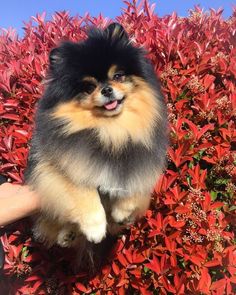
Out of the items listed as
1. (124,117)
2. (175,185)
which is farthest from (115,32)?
(175,185)

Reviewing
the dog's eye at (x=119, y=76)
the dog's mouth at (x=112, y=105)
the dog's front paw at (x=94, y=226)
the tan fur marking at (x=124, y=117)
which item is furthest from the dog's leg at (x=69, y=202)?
the dog's eye at (x=119, y=76)

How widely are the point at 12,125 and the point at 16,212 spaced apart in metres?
0.75

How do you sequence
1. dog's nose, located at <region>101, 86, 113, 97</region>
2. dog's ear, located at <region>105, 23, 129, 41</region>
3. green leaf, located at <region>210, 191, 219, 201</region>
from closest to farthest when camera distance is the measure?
dog's nose, located at <region>101, 86, 113, 97</region> < dog's ear, located at <region>105, 23, 129, 41</region> < green leaf, located at <region>210, 191, 219, 201</region>

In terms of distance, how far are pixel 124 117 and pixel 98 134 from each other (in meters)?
0.19

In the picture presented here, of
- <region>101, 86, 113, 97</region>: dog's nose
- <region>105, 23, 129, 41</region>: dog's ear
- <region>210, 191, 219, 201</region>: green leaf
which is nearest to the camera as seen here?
<region>101, 86, 113, 97</region>: dog's nose

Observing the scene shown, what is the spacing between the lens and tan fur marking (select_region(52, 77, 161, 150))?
215cm

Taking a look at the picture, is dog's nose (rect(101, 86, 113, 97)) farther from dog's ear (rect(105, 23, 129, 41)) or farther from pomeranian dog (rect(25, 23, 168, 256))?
dog's ear (rect(105, 23, 129, 41))

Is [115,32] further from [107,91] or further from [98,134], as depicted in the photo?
[98,134]

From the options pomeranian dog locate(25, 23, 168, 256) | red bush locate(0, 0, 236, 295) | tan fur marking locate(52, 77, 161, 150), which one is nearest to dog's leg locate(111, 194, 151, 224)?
pomeranian dog locate(25, 23, 168, 256)

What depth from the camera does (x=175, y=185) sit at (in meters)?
2.43

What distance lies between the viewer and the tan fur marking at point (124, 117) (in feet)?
7.04

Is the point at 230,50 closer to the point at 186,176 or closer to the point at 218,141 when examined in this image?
the point at 218,141

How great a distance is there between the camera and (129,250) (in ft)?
8.17

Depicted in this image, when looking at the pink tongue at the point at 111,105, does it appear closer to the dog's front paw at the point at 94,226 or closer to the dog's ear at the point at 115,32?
the dog's ear at the point at 115,32
